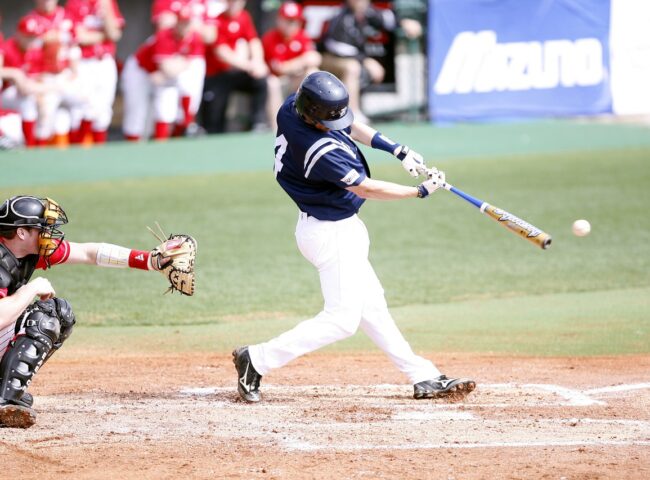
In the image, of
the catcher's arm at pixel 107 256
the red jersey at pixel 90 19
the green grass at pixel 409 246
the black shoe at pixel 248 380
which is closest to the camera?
the catcher's arm at pixel 107 256

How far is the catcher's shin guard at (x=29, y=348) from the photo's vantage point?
17.3 feet

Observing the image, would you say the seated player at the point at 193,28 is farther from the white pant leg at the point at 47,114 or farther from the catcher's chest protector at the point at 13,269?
the catcher's chest protector at the point at 13,269

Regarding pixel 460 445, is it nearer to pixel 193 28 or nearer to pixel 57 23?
pixel 57 23

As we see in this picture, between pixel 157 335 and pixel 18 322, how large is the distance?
8.10ft

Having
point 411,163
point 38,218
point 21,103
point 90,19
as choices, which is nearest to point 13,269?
point 38,218

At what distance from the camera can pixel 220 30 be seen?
1531 centimetres

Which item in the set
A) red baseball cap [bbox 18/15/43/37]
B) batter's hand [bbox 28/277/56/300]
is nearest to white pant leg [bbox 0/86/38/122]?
red baseball cap [bbox 18/15/43/37]

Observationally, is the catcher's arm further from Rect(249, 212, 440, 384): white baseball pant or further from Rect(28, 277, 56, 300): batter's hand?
Rect(249, 212, 440, 384): white baseball pant

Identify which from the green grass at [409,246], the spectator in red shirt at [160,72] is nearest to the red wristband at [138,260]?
the green grass at [409,246]

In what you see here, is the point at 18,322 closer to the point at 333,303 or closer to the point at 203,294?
the point at 333,303

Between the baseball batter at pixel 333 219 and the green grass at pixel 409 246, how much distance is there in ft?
4.99

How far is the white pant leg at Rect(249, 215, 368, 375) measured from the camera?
18.8 feet

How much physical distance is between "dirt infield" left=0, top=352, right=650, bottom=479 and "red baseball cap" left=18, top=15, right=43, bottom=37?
7.92m

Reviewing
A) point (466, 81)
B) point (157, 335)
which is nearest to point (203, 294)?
point (157, 335)
